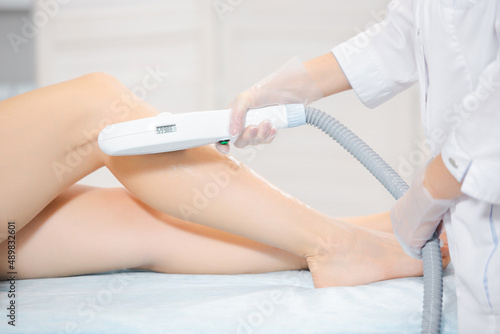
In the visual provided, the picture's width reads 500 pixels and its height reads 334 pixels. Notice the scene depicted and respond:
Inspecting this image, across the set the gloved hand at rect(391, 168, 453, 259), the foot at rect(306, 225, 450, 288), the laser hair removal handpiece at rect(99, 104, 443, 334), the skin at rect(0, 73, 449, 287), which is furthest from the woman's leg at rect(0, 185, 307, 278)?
the gloved hand at rect(391, 168, 453, 259)

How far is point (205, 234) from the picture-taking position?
1.05 metres

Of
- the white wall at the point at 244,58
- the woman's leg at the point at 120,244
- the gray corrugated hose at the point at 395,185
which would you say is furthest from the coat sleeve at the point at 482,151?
the white wall at the point at 244,58

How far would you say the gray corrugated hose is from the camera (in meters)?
0.75

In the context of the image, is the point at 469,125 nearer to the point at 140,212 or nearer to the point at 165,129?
the point at 165,129

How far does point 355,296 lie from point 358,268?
0.12 meters

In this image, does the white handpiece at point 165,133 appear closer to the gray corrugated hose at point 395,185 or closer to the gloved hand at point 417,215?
the gray corrugated hose at point 395,185

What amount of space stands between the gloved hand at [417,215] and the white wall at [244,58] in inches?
79.2

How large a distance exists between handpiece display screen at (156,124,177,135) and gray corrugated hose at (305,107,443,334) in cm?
27

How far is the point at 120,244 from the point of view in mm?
1013

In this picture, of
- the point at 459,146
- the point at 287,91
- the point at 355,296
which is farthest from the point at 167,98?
the point at 459,146

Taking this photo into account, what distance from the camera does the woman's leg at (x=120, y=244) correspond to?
3.30 ft

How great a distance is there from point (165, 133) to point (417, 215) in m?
0.43

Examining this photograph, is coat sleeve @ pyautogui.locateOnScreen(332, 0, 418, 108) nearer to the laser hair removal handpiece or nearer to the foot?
the laser hair removal handpiece

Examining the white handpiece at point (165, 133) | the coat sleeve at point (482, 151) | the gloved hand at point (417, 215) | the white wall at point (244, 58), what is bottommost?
the white wall at point (244, 58)
